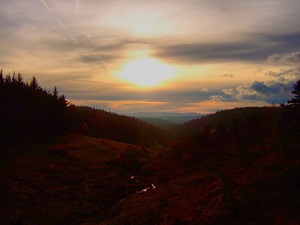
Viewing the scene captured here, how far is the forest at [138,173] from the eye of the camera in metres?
16.5

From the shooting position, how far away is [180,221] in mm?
17922

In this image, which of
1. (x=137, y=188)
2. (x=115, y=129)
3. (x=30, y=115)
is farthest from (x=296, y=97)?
(x=115, y=129)

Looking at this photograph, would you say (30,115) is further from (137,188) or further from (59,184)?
(137,188)

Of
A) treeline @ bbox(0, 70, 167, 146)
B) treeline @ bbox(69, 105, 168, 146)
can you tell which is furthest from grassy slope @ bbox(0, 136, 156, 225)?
treeline @ bbox(69, 105, 168, 146)

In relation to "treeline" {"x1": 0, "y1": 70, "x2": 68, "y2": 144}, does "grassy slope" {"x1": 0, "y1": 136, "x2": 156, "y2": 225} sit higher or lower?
lower

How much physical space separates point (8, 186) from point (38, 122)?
46.5m

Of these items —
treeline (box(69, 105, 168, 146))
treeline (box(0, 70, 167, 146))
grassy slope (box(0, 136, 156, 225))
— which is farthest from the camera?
treeline (box(69, 105, 168, 146))

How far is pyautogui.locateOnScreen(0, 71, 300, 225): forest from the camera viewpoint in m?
16.5

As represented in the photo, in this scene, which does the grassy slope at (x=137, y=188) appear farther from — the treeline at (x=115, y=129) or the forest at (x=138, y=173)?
the treeline at (x=115, y=129)

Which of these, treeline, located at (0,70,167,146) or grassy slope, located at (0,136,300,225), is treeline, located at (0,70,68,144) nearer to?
treeline, located at (0,70,167,146)

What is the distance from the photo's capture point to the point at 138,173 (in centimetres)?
6112

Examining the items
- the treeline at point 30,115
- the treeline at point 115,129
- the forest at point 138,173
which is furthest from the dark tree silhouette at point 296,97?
the treeline at point 115,129

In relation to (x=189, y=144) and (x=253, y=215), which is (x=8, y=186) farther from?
(x=189, y=144)

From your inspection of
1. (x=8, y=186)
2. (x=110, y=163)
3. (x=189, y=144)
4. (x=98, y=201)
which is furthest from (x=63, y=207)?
(x=189, y=144)
